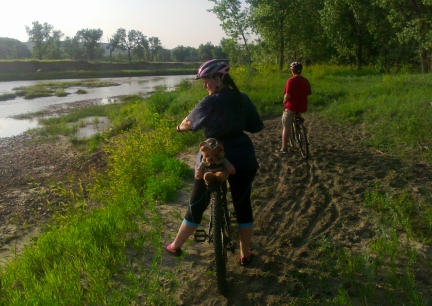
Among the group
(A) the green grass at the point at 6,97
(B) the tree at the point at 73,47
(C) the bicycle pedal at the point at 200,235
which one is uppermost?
(B) the tree at the point at 73,47

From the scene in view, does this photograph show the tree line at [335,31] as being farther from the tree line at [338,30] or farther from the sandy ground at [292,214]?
the sandy ground at [292,214]

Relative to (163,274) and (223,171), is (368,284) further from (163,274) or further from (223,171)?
(163,274)

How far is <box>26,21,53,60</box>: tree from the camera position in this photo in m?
97.7

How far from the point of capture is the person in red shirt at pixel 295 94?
779 cm

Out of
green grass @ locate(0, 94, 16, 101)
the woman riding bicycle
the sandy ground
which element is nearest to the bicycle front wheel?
the sandy ground

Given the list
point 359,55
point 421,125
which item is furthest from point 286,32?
point 421,125

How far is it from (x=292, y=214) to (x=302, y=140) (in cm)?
280

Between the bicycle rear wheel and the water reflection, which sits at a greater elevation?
the bicycle rear wheel

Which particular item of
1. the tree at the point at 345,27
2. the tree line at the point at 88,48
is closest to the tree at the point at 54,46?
the tree line at the point at 88,48

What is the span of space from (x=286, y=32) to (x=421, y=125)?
22.8m

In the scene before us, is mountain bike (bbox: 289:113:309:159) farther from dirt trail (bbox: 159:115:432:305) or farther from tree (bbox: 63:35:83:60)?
tree (bbox: 63:35:83:60)

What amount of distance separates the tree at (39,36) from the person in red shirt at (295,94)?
101m

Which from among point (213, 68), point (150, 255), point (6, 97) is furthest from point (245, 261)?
point (6, 97)

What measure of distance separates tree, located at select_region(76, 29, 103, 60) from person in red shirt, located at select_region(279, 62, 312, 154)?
355 ft
